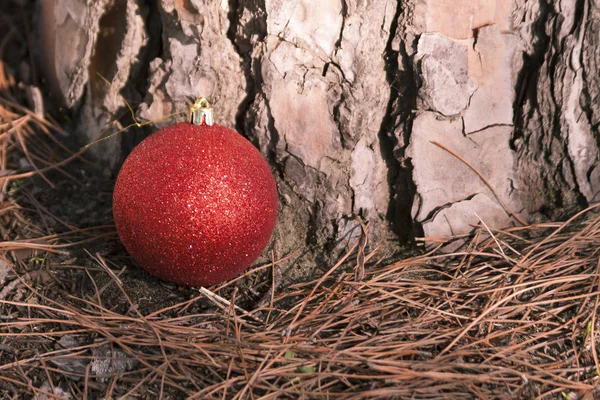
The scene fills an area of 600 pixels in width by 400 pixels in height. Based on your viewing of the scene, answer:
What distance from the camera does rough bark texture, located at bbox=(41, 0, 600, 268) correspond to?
6.73 ft

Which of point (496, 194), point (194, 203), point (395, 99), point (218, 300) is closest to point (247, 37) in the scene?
point (395, 99)

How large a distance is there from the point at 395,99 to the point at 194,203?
88 cm

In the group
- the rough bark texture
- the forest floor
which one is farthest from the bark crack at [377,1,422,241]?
the forest floor

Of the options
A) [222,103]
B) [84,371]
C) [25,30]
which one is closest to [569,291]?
[222,103]

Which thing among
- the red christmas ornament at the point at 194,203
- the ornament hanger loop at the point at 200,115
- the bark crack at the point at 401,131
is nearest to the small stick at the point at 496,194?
the bark crack at the point at 401,131

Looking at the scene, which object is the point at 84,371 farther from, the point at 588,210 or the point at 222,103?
the point at 588,210

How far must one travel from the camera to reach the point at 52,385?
164cm

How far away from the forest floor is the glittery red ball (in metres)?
0.17

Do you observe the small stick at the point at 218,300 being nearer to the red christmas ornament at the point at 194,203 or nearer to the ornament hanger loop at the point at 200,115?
the red christmas ornament at the point at 194,203

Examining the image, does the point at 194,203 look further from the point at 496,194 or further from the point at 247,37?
the point at 496,194

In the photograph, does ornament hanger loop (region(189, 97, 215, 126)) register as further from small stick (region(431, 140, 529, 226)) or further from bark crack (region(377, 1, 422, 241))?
small stick (region(431, 140, 529, 226))

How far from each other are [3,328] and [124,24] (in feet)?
4.19

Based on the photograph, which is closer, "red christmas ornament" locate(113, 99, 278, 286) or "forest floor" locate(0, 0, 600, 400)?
"forest floor" locate(0, 0, 600, 400)

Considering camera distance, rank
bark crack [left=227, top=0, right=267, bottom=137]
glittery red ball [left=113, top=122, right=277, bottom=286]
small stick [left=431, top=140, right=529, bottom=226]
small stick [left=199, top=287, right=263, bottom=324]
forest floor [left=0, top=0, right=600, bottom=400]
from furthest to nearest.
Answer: small stick [left=431, top=140, right=529, bottom=226] → bark crack [left=227, top=0, right=267, bottom=137] → small stick [left=199, top=287, right=263, bottom=324] → glittery red ball [left=113, top=122, right=277, bottom=286] → forest floor [left=0, top=0, right=600, bottom=400]
